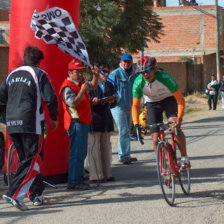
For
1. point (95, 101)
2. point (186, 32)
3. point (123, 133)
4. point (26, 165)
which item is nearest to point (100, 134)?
point (95, 101)

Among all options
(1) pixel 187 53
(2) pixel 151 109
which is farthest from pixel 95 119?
(1) pixel 187 53

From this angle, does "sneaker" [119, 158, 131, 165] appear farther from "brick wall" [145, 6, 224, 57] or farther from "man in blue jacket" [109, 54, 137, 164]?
"brick wall" [145, 6, 224, 57]

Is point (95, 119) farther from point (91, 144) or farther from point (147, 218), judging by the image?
point (147, 218)

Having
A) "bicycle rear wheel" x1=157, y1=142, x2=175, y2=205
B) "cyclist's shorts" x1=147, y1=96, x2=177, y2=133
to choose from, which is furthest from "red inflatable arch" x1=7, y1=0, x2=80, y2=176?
"bicycle rear wheel" x1=157, y1=142, x2=175, y2=205

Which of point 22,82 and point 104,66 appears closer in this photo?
point 22,82

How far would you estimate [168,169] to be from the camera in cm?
750

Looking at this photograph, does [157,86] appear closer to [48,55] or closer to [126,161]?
[48,55]

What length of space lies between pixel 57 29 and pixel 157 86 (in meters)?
1.62

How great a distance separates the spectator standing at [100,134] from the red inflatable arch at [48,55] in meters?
0.43

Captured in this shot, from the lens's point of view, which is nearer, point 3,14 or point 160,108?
point 160,108

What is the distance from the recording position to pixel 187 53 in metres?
48.3

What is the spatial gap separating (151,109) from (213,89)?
2181cm

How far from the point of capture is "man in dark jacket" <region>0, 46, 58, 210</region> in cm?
728

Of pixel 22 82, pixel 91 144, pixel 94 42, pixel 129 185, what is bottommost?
pixel 129 185
